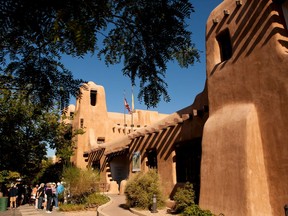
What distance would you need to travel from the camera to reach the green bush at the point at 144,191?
12.0 metres

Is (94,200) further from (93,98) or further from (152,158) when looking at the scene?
(93,98)

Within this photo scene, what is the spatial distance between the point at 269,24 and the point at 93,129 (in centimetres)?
2078

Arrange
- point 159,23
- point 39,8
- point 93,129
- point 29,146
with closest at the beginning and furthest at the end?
1. point 39,8
2. point 159,23
3. point 29,146
4. point 93,129

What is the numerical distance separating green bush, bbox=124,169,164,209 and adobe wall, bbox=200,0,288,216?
3079 mm

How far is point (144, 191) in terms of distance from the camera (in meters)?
12.2

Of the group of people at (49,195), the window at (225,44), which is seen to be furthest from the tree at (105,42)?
the group of people at (49,195)

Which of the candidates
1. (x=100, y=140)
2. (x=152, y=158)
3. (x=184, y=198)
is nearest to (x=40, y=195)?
(x=152, y=158)

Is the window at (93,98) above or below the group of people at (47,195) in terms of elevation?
above

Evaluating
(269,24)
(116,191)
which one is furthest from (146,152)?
(269,24)

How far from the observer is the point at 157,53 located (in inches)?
134

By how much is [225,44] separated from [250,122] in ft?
11.5

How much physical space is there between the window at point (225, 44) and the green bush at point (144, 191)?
5937 millimetres

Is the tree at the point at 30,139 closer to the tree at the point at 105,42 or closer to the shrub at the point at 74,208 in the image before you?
the shrub at the point at 74,208

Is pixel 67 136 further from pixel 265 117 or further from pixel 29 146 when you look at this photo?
pixel 265 117
